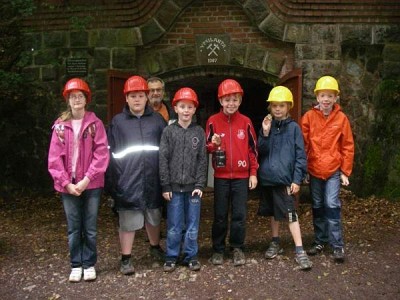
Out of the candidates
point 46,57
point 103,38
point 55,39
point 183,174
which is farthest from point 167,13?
point 183,174

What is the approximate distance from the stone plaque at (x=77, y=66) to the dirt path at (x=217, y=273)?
2.86 meters

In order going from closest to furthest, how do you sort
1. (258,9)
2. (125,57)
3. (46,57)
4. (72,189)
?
(72,189), (258,9), (125,57), (46,57)

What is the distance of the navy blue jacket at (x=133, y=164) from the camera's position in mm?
4309

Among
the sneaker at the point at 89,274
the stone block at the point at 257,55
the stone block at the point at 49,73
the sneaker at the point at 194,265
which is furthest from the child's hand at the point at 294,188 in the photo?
the stone block at the point at 49,73

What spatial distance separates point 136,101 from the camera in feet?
14.4

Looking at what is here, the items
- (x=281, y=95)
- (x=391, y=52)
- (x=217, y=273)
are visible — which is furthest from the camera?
(x=391, y=52)

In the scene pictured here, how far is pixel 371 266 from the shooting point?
456cm

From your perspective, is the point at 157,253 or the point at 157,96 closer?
the point at 157,253

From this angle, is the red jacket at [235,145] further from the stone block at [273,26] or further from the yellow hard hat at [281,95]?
the stone block at [273,26]

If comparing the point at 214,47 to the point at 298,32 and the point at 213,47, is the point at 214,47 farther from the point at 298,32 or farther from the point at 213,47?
the point at 298,32

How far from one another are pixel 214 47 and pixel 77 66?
7.51ft

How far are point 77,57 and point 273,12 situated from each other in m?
3.27

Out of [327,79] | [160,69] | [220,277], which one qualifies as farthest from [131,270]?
[160,69]

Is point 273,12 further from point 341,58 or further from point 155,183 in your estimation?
point 155,183
